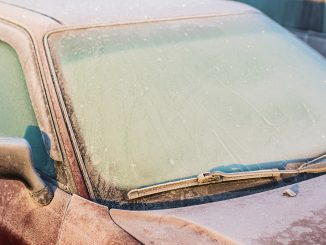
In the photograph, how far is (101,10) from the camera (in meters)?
2.32

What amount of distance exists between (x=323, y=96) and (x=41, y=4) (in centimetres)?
128

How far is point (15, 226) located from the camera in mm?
1808

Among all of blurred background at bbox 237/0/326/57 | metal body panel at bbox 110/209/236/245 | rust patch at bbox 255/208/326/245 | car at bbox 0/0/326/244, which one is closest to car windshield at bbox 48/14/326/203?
car at bbox 0/0/326/244

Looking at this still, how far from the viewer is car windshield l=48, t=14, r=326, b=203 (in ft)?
6.01

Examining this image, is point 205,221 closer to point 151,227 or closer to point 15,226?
point 151,227

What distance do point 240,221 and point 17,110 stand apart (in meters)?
0.93

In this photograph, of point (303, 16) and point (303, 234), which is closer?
point (303, 234)

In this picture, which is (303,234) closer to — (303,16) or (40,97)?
(40,97)

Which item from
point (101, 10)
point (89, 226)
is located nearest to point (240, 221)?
point (89, 226)

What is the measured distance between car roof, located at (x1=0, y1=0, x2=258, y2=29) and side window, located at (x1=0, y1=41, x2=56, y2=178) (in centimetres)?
18

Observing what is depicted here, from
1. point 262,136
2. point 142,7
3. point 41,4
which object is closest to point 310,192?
point 262,136

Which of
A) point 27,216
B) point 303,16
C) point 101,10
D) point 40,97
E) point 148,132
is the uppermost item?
point 101,10

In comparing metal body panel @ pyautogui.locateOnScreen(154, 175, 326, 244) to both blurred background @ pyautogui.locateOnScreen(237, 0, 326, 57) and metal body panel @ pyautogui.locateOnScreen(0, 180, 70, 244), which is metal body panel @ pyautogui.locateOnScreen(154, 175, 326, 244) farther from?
blurred background @ pyautogui.locateOnScreen(237, 0, 326, 57)

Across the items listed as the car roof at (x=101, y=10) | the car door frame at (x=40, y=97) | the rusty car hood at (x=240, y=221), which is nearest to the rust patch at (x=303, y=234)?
the rusty car hood at (x=240, y=221)
